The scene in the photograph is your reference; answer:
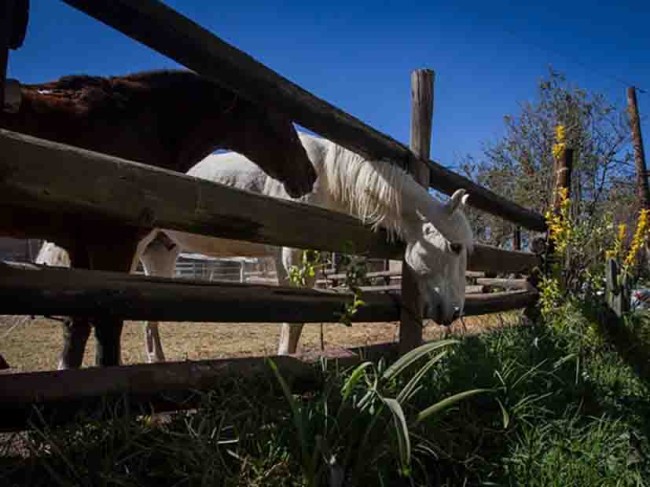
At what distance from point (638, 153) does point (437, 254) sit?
1293cm

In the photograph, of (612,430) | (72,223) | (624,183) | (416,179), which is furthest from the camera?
(624,183)

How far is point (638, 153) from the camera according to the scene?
1313 centimetres

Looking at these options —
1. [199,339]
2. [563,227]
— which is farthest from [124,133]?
[199,339]

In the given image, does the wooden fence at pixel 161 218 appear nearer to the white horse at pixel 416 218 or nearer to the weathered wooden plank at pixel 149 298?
the weathered wooden plank at pixel 149 298

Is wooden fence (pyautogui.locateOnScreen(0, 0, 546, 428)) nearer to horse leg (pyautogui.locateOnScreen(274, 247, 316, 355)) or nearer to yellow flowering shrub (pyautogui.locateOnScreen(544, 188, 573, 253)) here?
horse leg (pyautogui.locateOnScreen(274, 247, 316, 355))

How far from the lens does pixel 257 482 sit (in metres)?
1.34

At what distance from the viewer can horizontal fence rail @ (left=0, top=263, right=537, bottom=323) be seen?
154 centimetres

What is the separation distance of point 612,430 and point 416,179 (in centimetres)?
190

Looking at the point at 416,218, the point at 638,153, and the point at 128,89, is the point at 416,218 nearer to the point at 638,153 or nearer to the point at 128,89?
the point at 128,89

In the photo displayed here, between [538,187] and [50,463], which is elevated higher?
[538,187]

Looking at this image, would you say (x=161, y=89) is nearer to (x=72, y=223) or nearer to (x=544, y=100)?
(x=72, y=223)

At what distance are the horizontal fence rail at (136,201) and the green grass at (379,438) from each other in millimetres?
638

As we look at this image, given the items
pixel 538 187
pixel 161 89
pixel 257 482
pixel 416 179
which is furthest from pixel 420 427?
pixel 538 187

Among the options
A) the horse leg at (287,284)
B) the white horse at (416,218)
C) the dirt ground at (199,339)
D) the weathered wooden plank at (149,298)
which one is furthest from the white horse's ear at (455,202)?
the dirt ground at (199,339)
